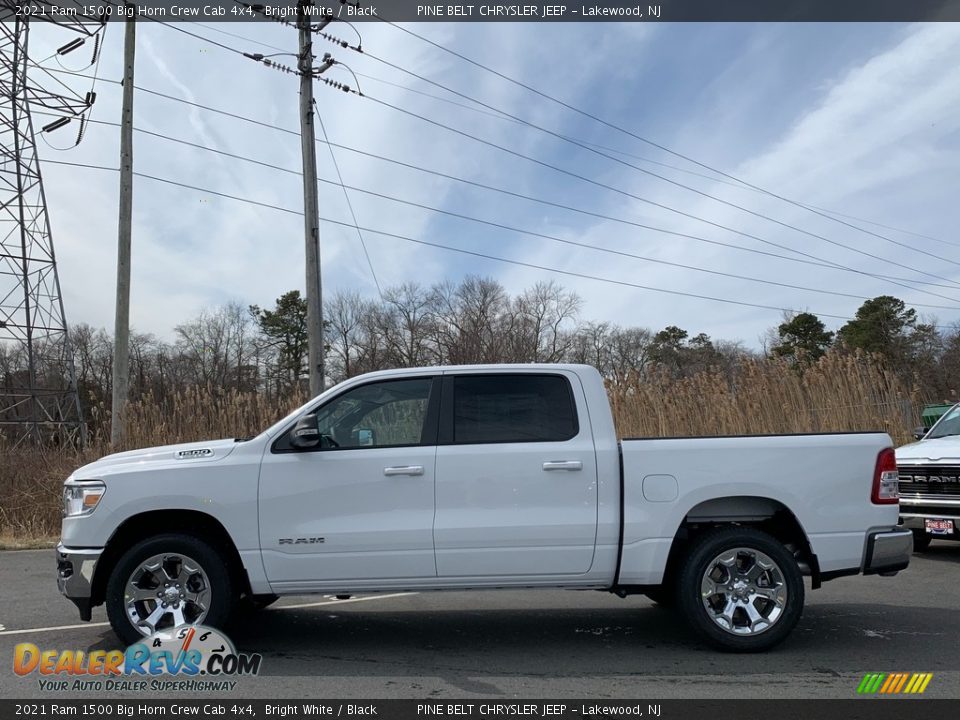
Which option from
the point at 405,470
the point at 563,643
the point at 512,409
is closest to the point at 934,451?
the point at 563,643

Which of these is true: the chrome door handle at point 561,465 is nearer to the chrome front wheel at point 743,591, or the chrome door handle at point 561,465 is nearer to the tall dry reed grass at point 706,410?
the chrome front wheel at point 743,591

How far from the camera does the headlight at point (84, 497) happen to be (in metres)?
5.45

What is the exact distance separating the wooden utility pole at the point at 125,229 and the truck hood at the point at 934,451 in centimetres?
1304

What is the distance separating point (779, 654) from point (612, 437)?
1884 mm

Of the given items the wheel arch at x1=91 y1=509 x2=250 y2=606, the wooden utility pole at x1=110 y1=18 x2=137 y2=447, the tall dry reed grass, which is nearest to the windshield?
the tall dry reed grass

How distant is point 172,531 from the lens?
219 inches

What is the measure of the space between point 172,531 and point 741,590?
406cm

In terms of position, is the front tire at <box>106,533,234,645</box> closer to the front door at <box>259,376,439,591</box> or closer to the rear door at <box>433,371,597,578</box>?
the front door at <box>259,376,439,591</box>

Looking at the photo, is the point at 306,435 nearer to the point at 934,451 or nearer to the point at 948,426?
the point at 934,451

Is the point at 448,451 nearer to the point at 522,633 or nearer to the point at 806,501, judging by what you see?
the point at 522,633

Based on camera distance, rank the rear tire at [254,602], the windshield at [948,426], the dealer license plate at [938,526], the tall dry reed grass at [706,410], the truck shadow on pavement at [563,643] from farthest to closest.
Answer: the tall dry reed grass at [706,410] < the windshield at [948,426] < the dealer license plate at [938,526] < the rear tire at [254,602] < the truck shadow on pavement at [563,643]

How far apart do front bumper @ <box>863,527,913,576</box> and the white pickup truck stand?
14 millimetres

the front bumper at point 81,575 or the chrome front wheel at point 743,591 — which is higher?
the front bumper at point 81,575

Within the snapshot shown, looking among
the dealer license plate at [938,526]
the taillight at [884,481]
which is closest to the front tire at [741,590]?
the taillight at [884,481]
